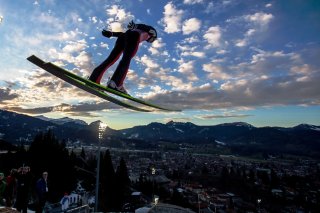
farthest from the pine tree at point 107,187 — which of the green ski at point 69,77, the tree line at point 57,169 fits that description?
the green ski at point 69,77

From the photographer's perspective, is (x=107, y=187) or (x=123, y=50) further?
(x=107, y=187)

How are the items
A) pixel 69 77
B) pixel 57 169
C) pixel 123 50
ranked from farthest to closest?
1. pixel 57 169
2. pixel 123 50
3. pixel 69 77

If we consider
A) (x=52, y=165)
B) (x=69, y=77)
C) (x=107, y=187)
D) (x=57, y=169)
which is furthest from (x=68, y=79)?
(x=107, y=187)

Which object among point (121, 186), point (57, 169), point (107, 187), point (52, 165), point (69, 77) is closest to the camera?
point (69, 77)

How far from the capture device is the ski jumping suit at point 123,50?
30.3ft

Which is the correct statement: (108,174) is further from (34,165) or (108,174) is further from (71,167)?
(34,165)

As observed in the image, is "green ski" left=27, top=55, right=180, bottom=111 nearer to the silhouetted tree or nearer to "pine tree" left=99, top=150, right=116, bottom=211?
the silhouetted tree

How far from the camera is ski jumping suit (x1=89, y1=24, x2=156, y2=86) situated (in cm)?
924

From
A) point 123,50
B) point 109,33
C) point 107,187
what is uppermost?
point 109,33

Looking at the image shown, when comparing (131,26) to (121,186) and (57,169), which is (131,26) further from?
(121,186)

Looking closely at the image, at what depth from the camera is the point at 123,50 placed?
9445 mm

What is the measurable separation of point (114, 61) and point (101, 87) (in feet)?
3.77

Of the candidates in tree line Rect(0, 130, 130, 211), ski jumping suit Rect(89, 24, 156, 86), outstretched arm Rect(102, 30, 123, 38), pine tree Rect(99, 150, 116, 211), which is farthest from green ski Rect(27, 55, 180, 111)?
pine tree Rect(99, 150, 116, 211)

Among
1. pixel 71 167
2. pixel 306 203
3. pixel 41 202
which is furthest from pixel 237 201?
pixel 41 202
